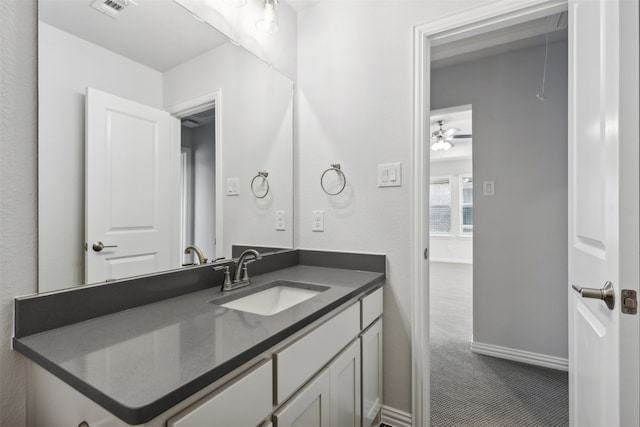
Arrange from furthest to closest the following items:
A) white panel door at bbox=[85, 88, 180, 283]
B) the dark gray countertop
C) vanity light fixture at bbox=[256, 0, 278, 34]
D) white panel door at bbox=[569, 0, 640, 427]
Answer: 1. vanity light fixture at bbox=[256, 0, 278, 34]
2. white panel door at bbox=[85, 88, 180, 283]
3. white panel door at bbox=[569, 0, 640, 427]
4. the dark gray countertop

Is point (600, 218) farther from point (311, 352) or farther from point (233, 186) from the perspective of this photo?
point (233, 186)

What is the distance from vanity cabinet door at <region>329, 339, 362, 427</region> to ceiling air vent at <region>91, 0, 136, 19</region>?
1.46m

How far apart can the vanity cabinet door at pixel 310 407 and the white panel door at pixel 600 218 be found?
78cm

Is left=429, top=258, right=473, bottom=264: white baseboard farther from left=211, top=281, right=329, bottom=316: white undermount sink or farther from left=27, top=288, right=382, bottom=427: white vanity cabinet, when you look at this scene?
left=211, top=281, right=329, bottom=316: white undermount sink

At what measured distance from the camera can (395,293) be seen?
1.65 meters

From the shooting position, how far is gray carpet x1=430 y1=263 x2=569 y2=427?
1.70 metres

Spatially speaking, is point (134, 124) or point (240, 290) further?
point (240, 290)

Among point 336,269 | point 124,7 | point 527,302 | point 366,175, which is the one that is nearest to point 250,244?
point 336,269

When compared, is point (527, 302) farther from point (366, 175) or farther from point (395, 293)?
point (366, 175)

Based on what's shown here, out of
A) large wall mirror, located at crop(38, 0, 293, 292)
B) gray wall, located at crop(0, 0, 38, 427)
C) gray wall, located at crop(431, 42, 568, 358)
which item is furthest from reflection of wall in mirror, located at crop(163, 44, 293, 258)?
gray wall, located at crop(431, 42, 568, 358)

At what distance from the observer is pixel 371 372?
4.88 feet

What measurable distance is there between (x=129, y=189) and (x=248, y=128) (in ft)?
2.55

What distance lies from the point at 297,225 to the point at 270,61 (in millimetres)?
989

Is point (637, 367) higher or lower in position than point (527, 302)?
higher
